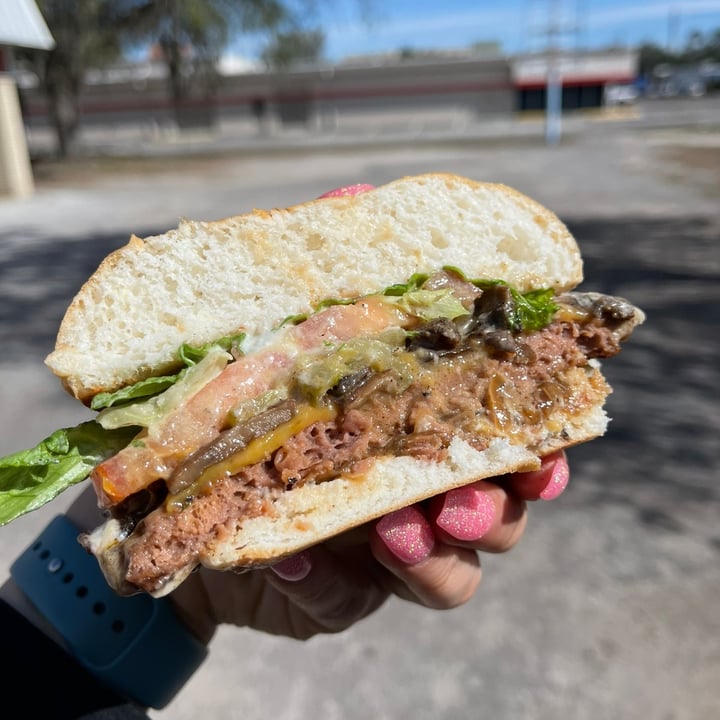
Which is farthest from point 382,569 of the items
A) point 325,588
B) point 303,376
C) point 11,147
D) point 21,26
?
point 11,147

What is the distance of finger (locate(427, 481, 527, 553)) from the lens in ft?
5.98

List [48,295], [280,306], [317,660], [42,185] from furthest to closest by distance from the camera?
[42,185]
[48,295]
[317,660]
[280,306]

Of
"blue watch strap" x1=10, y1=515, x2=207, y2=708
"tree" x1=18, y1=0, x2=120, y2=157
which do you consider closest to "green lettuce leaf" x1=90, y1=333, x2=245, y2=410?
"blue watch strap" x1=10, y1=515, x2=207, y2=708

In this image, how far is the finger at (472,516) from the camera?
1.82 m

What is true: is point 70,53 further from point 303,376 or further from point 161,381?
point 303,376

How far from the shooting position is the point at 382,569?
2312 mm

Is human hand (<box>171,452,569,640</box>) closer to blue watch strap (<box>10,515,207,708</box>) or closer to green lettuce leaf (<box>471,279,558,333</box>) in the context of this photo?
blue watch strap (<box>10,515,207,708</box>)

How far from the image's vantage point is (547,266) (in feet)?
7.27

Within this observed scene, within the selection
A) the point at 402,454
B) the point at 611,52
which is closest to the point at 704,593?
the point at 402,454

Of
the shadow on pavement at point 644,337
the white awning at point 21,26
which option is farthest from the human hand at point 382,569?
the white awning at point 21,26

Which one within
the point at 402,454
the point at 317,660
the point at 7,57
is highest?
the point at 7,57

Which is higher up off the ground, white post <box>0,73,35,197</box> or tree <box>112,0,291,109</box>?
tree <box>112,0,291,109</box>

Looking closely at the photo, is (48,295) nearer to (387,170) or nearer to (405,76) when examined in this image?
(387,170)

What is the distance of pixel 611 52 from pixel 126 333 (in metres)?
57.5
